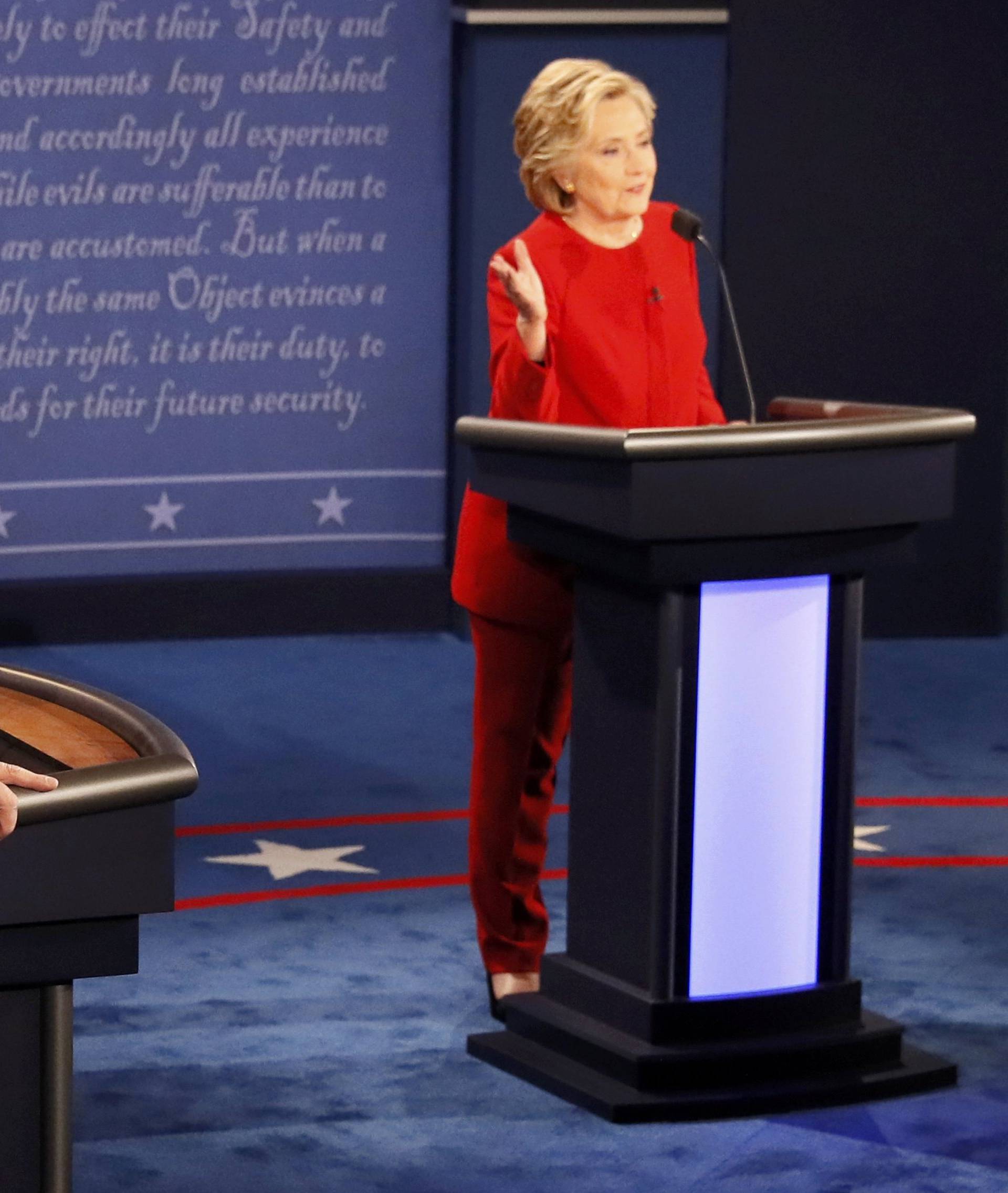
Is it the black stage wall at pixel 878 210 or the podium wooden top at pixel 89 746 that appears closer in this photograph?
the podium wooden top at pixel 89 746

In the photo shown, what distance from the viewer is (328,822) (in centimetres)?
514

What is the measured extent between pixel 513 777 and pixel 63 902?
177 centimetres

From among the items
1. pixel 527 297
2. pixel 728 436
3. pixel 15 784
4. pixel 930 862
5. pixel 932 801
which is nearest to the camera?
pixel 15 784

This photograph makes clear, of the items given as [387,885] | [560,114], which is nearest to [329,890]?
[387,885]

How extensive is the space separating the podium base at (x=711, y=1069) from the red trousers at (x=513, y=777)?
8.5 inches

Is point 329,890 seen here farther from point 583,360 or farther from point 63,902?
point 63,902

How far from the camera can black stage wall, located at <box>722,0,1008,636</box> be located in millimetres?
7004

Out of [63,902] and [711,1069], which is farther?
[711,1069]

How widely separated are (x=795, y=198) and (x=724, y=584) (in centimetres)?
394

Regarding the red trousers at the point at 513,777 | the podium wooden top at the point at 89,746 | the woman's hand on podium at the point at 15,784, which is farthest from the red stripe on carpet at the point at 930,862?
the woman's hand on podium at the point at 15,784

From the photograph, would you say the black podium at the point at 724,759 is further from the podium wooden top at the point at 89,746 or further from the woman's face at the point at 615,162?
the podium wooden top at the point at 89,746

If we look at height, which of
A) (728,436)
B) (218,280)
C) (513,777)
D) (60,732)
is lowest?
(513,777)

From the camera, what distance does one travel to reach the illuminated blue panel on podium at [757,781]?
339 cm

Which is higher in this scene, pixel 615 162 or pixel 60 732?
pixel 615 162
